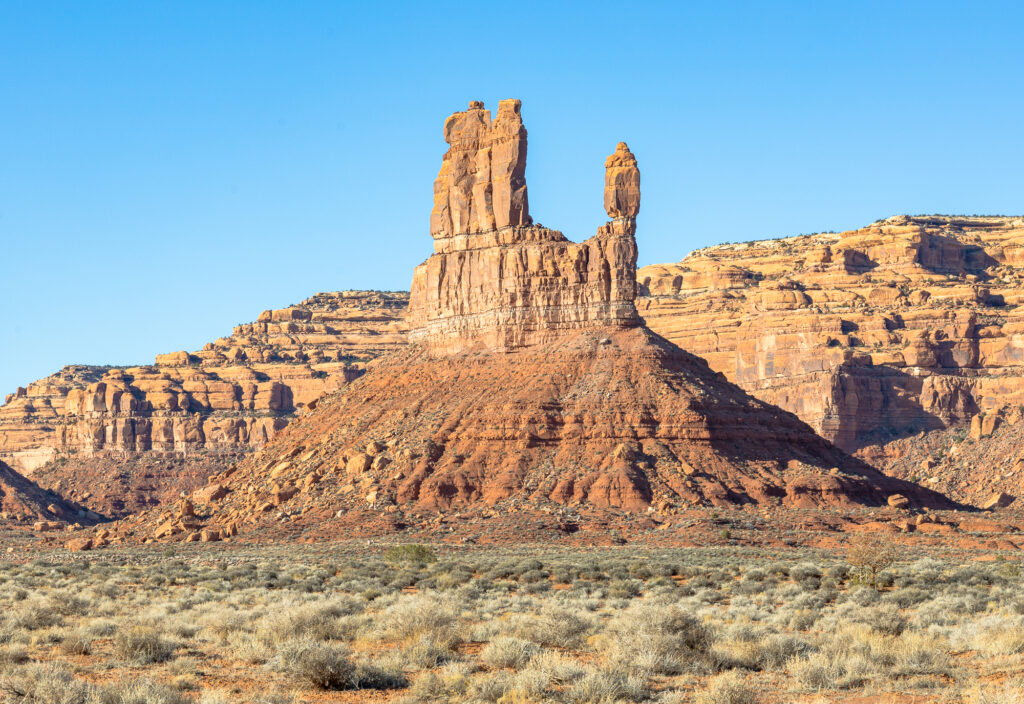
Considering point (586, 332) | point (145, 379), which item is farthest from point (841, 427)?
point (145, 379)

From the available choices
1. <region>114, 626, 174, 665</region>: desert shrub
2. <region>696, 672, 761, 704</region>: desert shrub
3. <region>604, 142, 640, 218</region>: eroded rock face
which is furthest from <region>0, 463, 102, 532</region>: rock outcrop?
<region>696, 672, 761, 704</region>: desert shrub

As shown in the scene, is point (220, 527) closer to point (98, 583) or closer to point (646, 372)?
point (646, 372)

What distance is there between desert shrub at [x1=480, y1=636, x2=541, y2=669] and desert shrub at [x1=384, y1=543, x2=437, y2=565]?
90.1 ft

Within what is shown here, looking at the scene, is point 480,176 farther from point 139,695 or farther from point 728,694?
point 139,695

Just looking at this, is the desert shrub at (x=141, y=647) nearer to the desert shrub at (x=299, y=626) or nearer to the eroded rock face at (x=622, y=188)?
the desert shrub at (x=299, y=626)

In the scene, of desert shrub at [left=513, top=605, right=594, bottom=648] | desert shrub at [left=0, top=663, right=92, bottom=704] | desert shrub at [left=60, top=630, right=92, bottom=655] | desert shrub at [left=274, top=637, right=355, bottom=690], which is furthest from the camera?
desert shrub at [left=513, top=605, right=594, bottom=648]

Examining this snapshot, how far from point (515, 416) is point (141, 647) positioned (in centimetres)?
5351

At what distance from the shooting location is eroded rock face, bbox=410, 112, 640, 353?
8612 centimetres

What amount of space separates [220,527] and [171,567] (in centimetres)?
2338

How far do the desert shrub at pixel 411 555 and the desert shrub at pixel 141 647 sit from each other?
84.8 ft

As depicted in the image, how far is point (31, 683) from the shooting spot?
848 inches

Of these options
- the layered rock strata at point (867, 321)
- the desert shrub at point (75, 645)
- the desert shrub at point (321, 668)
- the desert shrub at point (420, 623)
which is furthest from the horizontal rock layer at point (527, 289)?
the desert shrub at point (321, 668)

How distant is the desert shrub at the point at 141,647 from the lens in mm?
25797

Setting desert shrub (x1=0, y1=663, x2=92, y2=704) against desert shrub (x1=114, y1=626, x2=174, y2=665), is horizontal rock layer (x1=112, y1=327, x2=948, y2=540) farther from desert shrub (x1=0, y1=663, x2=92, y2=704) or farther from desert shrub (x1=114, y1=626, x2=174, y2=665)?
desert shrub (x1=0, y1=663, x2=92, y2=704)
